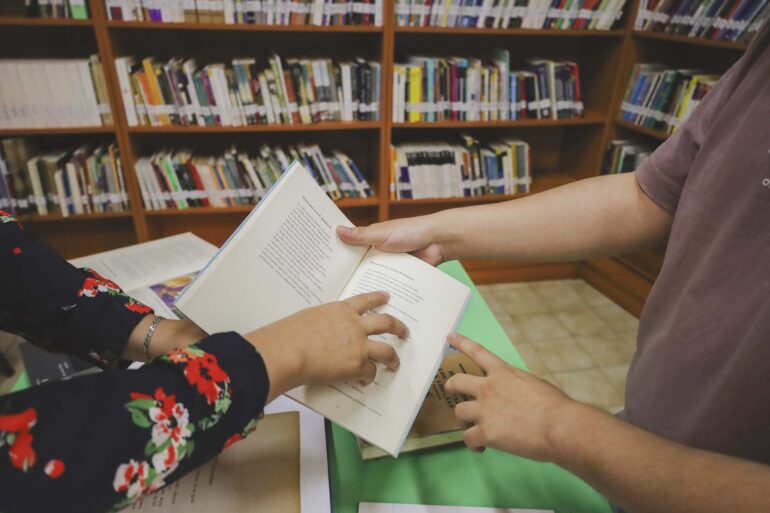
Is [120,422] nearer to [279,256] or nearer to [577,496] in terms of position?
[279,256]

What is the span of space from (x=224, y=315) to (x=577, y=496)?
56cm

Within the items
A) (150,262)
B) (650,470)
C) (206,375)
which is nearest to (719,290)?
(650,470)

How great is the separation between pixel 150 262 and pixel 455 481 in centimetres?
94

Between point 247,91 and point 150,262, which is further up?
point 247,91

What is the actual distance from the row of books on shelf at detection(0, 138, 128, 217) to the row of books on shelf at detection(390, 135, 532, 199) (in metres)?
1.33

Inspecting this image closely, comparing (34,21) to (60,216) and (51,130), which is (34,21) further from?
(60,216)

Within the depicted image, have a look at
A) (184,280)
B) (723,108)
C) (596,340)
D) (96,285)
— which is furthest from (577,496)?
(596,340)

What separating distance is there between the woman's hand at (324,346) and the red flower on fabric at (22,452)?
21 cm

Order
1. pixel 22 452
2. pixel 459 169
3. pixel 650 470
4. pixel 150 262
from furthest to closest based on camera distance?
pixel 459 169 → pixel 150 262 → pixel 650 470 → pixel 22 452

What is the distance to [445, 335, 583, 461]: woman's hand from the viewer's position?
0.56 m

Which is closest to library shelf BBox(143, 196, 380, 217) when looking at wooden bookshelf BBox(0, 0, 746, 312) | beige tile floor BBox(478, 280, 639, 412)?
wooden bookshelf BBox(0, 0, 746, 312)

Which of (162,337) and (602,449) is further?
(162,337)

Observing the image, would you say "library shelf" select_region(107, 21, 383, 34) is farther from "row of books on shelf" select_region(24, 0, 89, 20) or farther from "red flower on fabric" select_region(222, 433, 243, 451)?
"red flower on fabric" select_region(222, 433, 243, 451)

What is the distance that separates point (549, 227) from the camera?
87 centimetres
